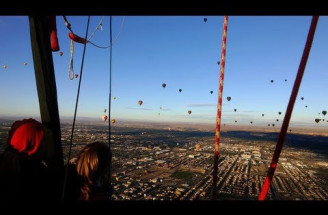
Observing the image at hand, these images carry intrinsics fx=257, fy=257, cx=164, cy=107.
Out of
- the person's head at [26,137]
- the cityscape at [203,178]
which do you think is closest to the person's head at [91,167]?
the person's head at [26,137]

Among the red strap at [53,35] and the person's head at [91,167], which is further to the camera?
the red strap at [53,35]

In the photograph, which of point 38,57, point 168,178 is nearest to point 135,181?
point 168,178

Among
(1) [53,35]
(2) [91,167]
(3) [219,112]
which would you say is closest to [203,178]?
(3) [219,112]

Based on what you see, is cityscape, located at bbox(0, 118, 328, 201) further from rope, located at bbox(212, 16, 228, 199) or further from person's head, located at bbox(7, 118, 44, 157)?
person's head, located at bbox(7, 118, 44, 157)

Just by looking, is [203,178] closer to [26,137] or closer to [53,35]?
[53,35]

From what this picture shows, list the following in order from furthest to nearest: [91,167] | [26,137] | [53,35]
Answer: [53,35]
[26,137]
[91,167]

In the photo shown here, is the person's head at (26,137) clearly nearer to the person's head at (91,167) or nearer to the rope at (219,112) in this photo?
the person's head at (91,167)
